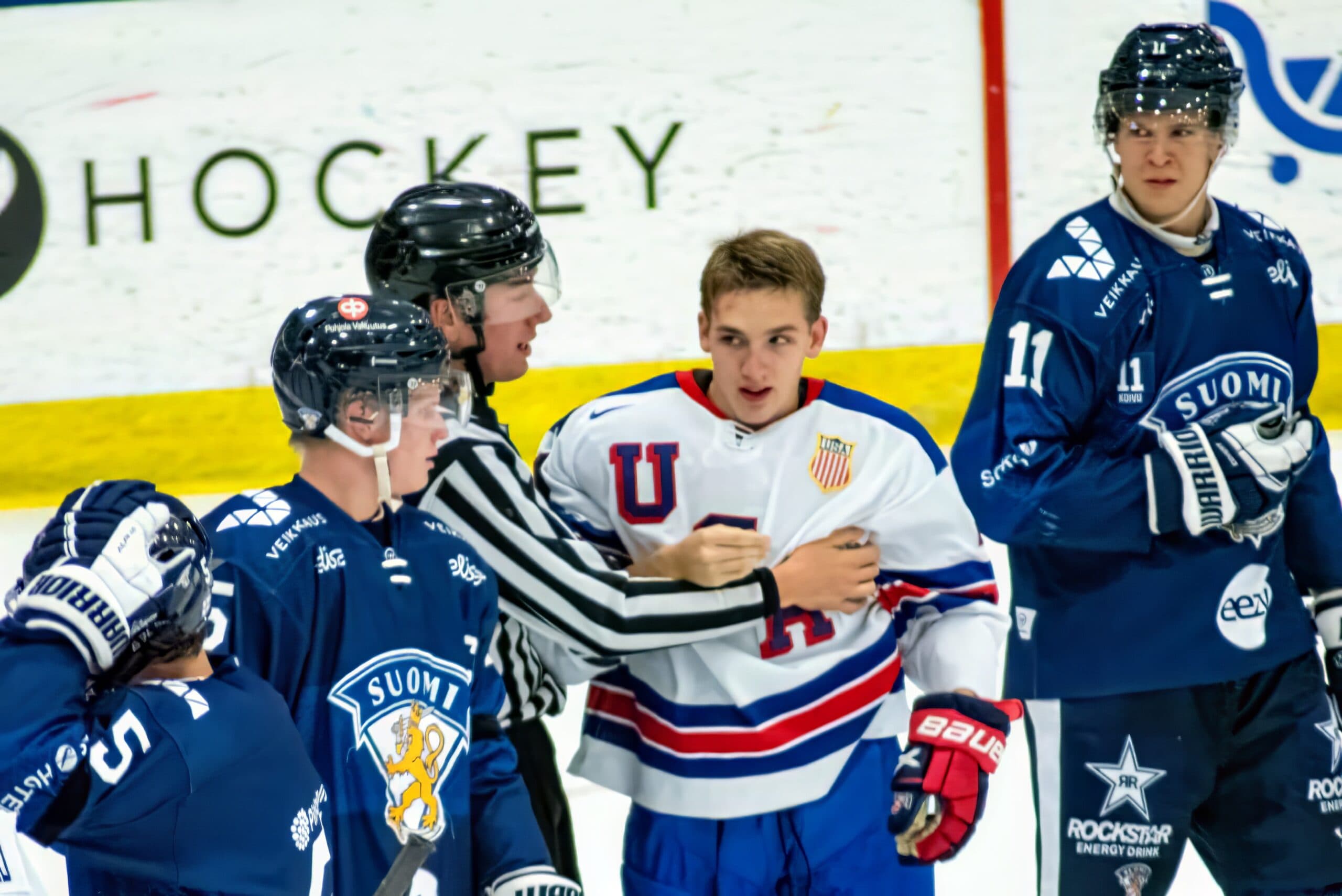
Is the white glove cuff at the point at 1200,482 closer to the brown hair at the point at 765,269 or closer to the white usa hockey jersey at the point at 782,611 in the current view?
the white usa hockey jersey at the point at 782,611

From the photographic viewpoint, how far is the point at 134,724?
46.9 inches

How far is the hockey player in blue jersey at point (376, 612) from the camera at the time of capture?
5.13 ft

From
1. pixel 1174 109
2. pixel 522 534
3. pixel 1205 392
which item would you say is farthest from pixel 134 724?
pixel 1174 109

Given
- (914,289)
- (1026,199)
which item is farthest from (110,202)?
(1026,199)

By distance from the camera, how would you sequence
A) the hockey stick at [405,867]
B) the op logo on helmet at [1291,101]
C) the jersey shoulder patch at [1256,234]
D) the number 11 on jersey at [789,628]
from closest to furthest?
the hockey stick at [405,867], the number 11 on jersey at [789,628], the jersey shoulder patch at [1256,234], the op logo on helmet at [1291,101]

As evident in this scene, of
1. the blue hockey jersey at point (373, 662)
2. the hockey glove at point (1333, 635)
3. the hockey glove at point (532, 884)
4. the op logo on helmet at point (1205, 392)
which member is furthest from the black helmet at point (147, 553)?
the hockey glove at point (1333, 635)

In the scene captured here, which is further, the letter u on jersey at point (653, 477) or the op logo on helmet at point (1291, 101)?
the op logo on helmet at point (1291, 101)

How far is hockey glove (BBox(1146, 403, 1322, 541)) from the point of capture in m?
1.99

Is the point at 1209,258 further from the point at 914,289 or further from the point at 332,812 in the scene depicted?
the point at 914,289

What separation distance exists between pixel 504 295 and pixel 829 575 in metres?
0.52

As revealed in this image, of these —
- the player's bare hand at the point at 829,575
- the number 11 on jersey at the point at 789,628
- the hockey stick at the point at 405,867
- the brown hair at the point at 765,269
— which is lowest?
the hockey stick at the point at 405,867

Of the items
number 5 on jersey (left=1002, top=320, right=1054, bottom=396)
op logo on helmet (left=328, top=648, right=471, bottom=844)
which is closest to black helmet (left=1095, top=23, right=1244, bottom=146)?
number 5 on jersey (left=1002, top=320, right=1054, bottom=396)

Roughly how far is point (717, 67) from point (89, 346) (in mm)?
1854

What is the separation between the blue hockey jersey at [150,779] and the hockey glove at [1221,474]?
1.18 meters
